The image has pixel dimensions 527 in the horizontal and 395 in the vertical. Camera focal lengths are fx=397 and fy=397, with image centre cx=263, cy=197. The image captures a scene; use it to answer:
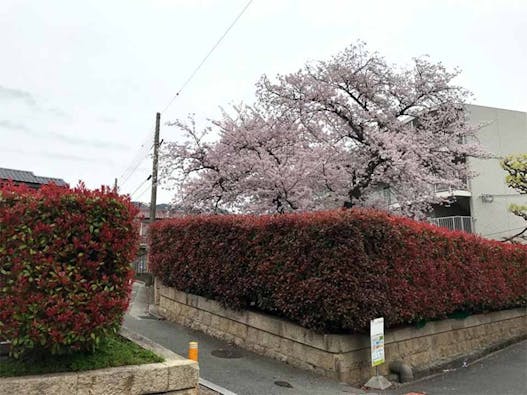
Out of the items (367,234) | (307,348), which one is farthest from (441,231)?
(307,348)

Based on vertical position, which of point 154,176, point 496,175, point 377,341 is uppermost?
point 496,175

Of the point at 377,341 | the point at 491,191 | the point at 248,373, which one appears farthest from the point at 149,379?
the point at 491,191

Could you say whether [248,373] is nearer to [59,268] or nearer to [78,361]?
[78,361]

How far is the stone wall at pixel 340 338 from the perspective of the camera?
6.13 m

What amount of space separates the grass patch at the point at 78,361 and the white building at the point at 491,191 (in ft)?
61.9

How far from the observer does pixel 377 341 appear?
6.01 m

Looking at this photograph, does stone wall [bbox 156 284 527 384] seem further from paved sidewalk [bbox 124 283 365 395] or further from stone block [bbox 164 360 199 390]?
stone block [bbox 164 360 199 390]

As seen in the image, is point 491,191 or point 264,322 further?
point 491,191

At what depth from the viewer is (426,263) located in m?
7.39

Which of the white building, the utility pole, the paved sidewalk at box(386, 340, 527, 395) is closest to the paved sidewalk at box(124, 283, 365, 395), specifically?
the paved sidewalk at box(386, 340, 527, 395)

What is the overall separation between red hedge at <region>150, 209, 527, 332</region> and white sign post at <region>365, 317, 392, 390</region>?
0.15m

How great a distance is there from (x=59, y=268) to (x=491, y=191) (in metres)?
22.5

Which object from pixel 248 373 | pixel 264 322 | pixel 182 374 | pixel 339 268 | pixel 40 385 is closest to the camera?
pixel 40 385

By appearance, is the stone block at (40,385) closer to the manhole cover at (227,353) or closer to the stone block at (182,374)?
the stone block at (182,374)
